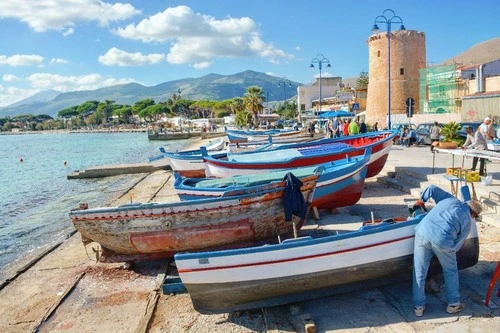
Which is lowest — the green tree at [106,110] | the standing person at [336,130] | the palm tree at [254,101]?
the standing person at [336,130]

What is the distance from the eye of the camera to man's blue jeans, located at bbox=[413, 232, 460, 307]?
5141 millimetres

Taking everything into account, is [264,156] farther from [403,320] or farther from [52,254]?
[403,320]

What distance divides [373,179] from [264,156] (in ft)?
14.0

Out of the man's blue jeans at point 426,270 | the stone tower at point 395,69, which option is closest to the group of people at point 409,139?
the stone tower at point 395,69

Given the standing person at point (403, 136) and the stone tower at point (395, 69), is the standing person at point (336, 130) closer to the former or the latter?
the standing person at point (403, 136)

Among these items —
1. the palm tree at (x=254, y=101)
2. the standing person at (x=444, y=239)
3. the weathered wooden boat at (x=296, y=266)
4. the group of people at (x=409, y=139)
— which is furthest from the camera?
the palm tree at (x=254, y=101)

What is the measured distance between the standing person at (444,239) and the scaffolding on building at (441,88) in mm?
31414

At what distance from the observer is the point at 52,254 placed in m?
10.2

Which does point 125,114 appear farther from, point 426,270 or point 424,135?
point 426,270

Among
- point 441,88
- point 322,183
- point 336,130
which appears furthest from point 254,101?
point 322,183

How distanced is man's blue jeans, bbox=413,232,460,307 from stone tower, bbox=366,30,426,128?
106 feet

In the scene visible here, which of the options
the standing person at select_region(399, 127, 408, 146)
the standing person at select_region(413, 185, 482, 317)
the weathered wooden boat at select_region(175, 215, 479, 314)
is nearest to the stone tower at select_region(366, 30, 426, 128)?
the standing person at select_region(399, 127, 408, 146)

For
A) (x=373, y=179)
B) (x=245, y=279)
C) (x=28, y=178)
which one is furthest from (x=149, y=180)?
(x=245, y=279)

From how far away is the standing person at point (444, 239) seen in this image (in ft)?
16.3
